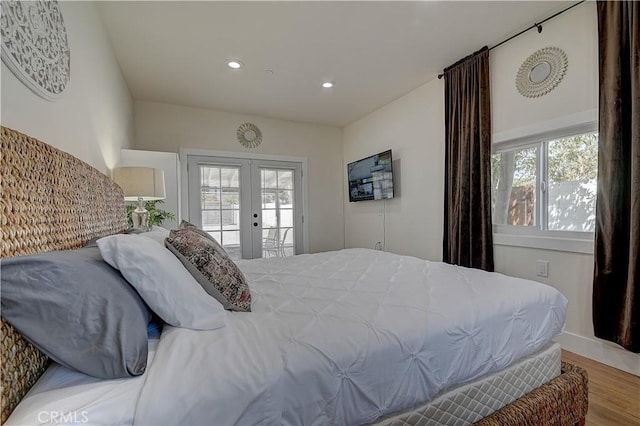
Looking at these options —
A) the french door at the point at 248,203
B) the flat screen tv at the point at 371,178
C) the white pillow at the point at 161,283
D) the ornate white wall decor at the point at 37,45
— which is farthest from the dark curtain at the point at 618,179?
the french door at the point at 248,203

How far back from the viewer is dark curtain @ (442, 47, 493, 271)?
268cm

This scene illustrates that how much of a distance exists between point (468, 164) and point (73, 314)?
311 cm

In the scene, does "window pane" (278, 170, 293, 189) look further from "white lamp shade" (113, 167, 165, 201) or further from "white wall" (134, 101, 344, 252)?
"white lamp shade" (113, 167, 165, 201)

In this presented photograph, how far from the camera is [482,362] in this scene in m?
1.12

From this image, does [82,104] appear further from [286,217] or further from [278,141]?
[286,217]

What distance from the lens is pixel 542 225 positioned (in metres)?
2.45

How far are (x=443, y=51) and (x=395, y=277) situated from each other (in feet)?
7.82

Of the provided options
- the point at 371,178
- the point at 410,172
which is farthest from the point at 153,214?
the point at 410,172

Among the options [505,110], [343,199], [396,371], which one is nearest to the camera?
[396,371]

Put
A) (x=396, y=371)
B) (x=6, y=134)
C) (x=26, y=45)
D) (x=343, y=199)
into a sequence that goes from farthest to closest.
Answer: (x=343, y=199), (x=26, y=45), (x=396, y=371), (x=6, y=134)

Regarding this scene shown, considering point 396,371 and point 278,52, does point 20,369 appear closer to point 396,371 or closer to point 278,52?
point 396,371

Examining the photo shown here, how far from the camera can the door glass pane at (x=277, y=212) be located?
458cm

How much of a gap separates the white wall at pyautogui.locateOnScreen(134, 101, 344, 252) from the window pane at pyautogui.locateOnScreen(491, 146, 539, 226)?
8.98 feet

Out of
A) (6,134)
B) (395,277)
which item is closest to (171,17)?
(6,134)
